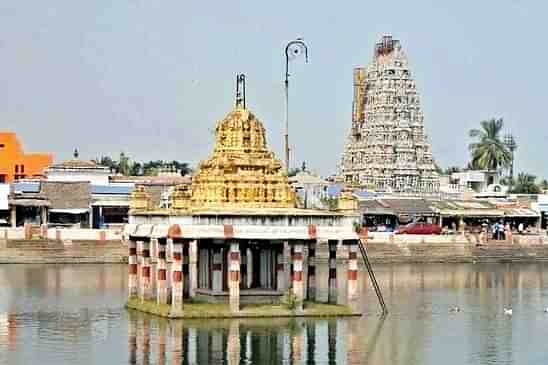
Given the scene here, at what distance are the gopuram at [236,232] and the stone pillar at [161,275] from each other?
0.03 metres

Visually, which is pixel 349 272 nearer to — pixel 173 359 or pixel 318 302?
pixel 318 302

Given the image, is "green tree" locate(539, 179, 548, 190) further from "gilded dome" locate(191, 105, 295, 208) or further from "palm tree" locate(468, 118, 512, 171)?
"gilded dome" locate(191, 105, 295, 208)

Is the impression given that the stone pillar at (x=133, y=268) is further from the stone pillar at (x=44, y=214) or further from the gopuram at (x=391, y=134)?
the gopuram at (x=391, y=134)

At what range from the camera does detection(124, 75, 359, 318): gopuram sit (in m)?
40.4

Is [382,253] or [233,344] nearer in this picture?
[233,344]

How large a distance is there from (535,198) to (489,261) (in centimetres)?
1947

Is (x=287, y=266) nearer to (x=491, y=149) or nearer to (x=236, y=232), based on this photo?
(x=236, y=232)

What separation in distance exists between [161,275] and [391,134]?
6952cm

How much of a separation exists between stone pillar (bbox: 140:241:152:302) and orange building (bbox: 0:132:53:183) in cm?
6061

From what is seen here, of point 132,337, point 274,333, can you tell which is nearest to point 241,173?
point 274,333

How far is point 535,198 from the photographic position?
99125 millimetres

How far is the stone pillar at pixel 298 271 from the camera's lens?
136 ft

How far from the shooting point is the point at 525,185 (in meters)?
125

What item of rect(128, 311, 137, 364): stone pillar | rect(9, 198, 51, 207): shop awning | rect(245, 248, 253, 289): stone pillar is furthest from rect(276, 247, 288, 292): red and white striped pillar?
rect(9, 198, 51, 207): shop awning
